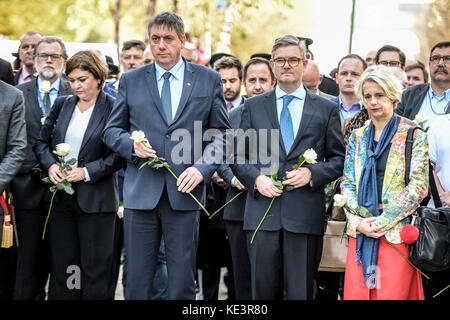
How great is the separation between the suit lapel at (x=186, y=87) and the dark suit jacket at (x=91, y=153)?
3.21 ft

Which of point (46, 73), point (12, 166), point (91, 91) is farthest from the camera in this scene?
point (46, 73)

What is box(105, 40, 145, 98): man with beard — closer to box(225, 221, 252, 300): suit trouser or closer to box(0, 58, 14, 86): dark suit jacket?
box(0, 58, 14, 86): dark suit jacket

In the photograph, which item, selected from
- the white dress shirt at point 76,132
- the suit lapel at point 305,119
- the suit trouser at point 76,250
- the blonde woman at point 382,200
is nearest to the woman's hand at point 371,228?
the blonde woman at point 382,200

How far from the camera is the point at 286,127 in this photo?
5504mm

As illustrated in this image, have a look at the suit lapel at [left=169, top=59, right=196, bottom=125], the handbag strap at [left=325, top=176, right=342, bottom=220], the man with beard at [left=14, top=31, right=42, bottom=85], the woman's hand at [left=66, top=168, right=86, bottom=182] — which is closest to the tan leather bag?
the handbag strap at [left=325, top=176, right=342, bottom=220]

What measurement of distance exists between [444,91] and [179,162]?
3.48 m

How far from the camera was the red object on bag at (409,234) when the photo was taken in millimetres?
4984

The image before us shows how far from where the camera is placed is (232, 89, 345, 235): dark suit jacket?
211 inches

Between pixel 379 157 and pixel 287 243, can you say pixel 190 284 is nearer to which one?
pixel 287 243

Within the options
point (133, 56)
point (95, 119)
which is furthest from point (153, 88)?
point (133, 56)

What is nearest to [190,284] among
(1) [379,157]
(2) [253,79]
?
(1) [379,157]

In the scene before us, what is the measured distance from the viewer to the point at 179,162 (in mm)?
5379

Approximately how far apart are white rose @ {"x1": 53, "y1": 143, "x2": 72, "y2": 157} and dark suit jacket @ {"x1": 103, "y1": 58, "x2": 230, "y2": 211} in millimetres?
457

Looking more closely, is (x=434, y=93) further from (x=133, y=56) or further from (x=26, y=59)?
(x=26, y=59)
